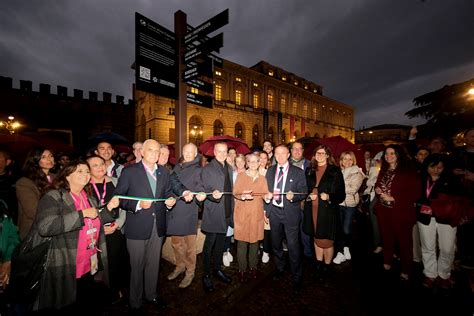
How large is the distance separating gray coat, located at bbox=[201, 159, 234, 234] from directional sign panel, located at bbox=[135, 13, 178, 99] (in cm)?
306

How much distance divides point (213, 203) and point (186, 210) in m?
0.52

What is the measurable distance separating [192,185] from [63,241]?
2.02m

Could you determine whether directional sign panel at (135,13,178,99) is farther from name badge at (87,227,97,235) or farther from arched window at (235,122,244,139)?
arched window at (235,122,244,139)

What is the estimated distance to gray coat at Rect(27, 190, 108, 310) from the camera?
7.48 feet

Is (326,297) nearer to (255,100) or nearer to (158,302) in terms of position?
(158,302)

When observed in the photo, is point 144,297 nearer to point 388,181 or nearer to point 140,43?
point 388,181

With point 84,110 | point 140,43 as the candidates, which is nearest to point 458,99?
point 140,43

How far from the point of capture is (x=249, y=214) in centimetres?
397

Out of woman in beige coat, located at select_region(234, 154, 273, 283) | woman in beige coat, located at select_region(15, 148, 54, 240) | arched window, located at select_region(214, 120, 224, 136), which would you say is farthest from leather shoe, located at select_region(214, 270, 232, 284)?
arched window, located at select_region(214, 120, 224, 136)

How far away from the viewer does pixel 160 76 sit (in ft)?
18.6

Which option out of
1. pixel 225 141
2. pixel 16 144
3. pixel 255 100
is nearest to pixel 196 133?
pixel 255 100

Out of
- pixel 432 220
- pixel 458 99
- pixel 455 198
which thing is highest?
pixel 458 99

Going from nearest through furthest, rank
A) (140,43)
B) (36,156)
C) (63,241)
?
1. (63,241)
2. (36,156)
3. (140,43)

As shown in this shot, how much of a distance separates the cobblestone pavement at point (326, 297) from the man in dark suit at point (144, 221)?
45 cm
